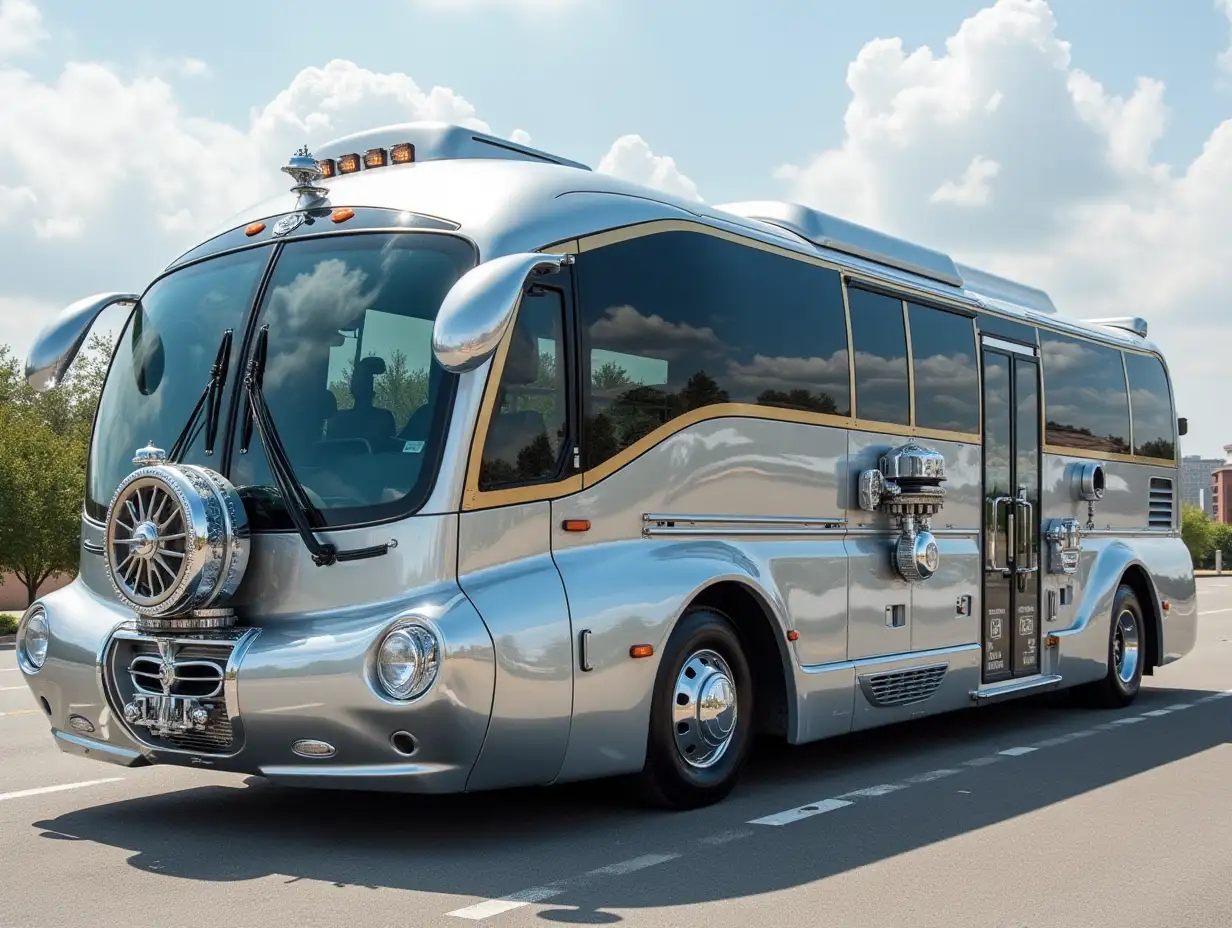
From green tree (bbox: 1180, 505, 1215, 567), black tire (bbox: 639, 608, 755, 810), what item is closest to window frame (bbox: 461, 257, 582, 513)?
black tire (bbox: 639, 608, 755, 810)

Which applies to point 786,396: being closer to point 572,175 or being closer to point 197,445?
point 572,175

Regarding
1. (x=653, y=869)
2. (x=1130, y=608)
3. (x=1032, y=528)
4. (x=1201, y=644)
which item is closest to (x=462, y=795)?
(x=653, y=869)

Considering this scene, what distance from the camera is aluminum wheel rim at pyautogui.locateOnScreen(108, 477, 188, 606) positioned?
6.59 metres

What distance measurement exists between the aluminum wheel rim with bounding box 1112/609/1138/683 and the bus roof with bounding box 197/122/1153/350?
4.95 m

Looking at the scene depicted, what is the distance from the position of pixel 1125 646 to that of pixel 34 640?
9378 millimetres

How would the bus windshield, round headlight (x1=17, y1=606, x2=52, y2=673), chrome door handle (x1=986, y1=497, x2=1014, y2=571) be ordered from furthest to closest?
chrome door handle (x1=986, y1=497, x2=1014, y2=571) < round headlight (x1=17, y1=606, x2=52, y2=673) < the bus windshield

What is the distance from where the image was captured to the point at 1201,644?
68.7ft

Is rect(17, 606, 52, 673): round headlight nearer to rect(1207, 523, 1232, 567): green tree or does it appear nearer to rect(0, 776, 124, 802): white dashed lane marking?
rect(0, 776, 124, 802): white dashed lane marking

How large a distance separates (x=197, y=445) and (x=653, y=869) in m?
2.92

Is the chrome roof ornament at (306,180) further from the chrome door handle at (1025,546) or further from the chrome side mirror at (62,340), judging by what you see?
the chrome door handle at (1025,546)

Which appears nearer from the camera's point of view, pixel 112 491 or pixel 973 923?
pixel 973 923

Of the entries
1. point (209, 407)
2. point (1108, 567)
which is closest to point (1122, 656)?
point (1108, 567)

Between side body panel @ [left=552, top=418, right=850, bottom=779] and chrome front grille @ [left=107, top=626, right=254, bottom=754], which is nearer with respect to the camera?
chrome front grille @ [left=107, top=626, right=254, bottom=754]

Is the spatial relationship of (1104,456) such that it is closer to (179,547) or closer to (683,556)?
(683,556)
